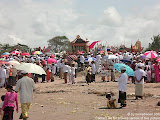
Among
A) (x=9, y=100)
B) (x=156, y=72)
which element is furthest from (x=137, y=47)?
(x=9, y=100)

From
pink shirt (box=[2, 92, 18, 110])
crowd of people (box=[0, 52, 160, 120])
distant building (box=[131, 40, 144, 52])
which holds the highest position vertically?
distant building (box=[131, 40, 144, 52])

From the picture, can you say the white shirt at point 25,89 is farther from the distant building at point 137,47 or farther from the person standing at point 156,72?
the distant building at point 137,47

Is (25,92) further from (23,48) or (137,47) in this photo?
(23,48)

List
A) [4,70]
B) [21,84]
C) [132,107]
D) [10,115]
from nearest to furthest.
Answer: [10,115] → [21,84] → [132,107] → [4,70]

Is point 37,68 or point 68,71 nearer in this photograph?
point 37,68

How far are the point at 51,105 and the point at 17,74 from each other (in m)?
10.8

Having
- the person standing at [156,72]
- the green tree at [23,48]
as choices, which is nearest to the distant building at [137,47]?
the green tree at [23,48]

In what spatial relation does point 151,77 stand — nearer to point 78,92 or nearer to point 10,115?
point 78,92

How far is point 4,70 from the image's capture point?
20781 mm

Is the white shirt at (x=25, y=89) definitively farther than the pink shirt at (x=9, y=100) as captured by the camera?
Yes

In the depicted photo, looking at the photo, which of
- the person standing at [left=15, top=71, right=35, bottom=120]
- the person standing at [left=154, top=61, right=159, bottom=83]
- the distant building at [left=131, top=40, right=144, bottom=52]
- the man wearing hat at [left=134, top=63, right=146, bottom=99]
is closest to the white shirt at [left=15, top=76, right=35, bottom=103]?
the person standing at [left=15, top=71, right=35, bottom=120]

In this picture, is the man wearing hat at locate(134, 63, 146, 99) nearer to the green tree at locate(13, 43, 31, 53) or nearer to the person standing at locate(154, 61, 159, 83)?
the person standing at locate(154, 61, 159, 83)

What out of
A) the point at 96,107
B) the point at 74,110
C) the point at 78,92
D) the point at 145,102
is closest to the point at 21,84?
the point at 74,110

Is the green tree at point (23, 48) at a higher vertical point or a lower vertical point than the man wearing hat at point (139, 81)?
higher
